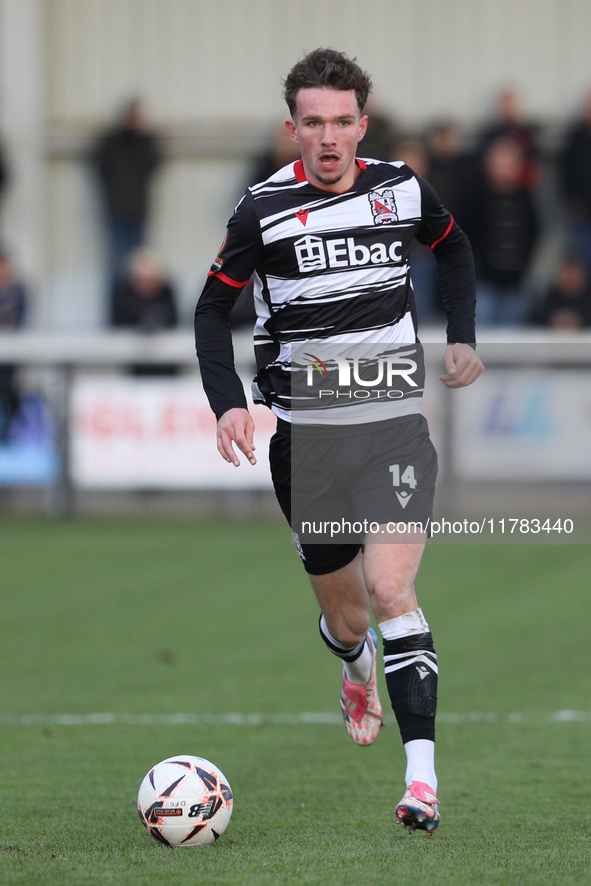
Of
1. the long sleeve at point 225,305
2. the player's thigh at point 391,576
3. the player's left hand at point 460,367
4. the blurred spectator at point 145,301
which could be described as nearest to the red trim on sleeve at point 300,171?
the long sleeve at point 225,305

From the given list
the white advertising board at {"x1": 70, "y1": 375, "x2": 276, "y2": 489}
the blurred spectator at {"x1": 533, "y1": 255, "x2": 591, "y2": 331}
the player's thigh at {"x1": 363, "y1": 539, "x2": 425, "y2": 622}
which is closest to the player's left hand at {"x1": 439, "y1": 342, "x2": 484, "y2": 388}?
the player's thigh at {"x1": 363, "y1": 539, "x2": 425, "y2": 622}

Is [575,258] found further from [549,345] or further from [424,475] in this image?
[424,475]

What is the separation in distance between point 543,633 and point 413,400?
12.7 ft

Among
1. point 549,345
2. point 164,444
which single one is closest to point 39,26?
point 164,444

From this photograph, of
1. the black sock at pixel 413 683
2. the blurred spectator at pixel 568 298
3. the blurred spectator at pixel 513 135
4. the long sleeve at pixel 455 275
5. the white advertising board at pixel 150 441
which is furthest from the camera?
the blurred spectator at pixel 513 135

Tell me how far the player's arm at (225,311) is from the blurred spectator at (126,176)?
1260cm

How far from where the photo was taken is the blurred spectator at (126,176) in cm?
1692

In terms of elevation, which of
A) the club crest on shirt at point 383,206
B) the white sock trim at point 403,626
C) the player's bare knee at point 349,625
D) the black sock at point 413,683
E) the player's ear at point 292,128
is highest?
the player's ear at point 292,128

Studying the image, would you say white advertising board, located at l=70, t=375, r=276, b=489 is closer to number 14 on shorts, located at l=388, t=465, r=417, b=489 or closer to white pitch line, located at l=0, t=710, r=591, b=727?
white pitch line, located at l=0, t=710, r=591, b=727

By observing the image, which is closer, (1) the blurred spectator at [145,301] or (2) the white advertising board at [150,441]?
(2) the white advertising board at [150,441]

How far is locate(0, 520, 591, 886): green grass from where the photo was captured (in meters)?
3.83

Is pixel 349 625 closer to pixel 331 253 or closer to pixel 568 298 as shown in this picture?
pixel 331 253

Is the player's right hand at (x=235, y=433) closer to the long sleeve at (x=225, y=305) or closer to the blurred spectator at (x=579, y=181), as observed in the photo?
the long sleeve at (x=225, y=305)

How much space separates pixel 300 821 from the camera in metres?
4.37
